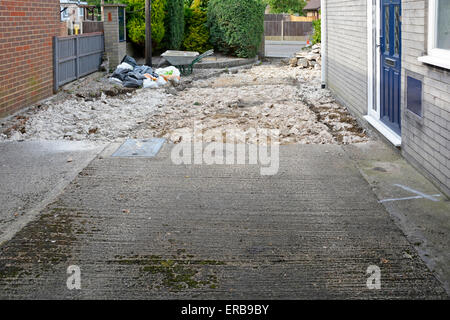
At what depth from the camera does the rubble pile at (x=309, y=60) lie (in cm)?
2045

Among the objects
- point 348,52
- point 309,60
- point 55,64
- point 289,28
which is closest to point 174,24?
point 309,60

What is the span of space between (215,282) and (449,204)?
2.69 metres

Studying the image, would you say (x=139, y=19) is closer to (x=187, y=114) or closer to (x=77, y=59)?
(x=77, y=59)

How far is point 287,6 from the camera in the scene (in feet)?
230

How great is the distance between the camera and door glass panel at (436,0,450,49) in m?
5.93

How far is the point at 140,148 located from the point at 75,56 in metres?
7.33

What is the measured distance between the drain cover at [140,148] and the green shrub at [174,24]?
14.2 metres

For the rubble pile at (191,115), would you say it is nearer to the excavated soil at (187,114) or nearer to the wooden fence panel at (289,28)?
the excavated soil at (187,114)

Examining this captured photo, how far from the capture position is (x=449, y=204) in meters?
5.48

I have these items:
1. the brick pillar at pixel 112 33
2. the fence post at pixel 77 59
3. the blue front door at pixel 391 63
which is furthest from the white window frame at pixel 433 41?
the brick pillar at pixel 112 33

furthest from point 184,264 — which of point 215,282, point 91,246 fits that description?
point 91,246

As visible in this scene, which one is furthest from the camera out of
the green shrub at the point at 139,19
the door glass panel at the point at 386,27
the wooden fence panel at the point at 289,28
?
the wooden fence panel at the point at 289,28

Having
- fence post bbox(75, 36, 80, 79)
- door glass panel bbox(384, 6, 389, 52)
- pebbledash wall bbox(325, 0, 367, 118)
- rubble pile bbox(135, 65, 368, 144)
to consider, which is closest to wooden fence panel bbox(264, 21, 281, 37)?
rubble pile bbox(135, 65, 368, 144)
